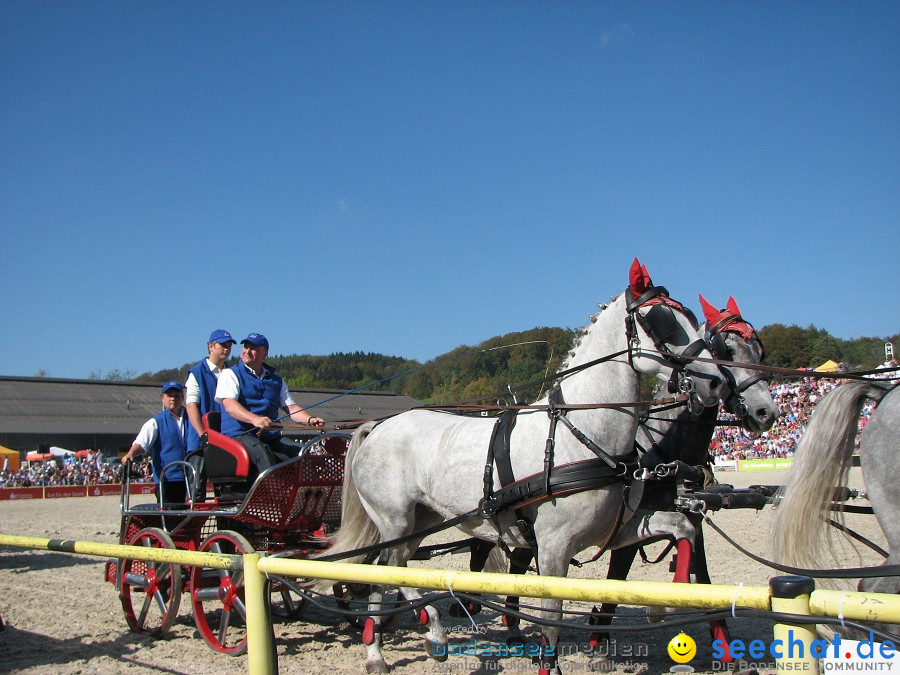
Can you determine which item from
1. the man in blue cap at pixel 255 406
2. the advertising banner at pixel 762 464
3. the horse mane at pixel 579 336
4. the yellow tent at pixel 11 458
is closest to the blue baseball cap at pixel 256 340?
the man in blue cap at pixel 255 406

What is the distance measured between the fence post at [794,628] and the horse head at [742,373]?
241 cm

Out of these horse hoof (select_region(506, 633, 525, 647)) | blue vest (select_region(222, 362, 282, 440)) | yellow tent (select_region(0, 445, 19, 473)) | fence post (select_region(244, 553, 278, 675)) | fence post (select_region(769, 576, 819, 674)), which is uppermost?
blue vest (select_region(222, 362, 282, 440))

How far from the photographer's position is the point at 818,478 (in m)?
3.71

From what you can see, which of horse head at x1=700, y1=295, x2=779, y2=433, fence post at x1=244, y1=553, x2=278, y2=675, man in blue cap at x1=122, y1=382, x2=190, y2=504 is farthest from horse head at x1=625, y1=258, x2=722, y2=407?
man in blue cap at x1=122, y1=382, x2=190, y2=504

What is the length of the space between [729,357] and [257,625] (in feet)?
10.4

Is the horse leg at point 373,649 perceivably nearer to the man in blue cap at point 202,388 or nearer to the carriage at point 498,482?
the carriage at point 498,482

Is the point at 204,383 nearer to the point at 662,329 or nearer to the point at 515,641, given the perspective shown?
the point at 515,641

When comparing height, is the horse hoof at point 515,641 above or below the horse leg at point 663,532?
below

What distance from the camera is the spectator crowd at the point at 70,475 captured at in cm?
3052

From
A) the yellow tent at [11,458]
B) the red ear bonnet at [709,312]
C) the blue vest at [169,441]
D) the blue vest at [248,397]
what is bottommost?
the yellow tent at [11,458]

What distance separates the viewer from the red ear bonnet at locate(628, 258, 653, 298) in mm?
4387

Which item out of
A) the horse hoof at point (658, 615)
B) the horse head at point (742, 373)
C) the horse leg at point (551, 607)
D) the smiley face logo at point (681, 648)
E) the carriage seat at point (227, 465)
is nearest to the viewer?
the horse hoof at point (658, 615)

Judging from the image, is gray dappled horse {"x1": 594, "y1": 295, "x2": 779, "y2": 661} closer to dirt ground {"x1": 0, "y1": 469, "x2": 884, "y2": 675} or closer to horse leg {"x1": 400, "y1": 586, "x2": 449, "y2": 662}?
dirt ground {"x1": 0, "y1": 469, "x2": 884, "y2": 675}

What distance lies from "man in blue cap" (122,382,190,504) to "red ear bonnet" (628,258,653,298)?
4684 mm
